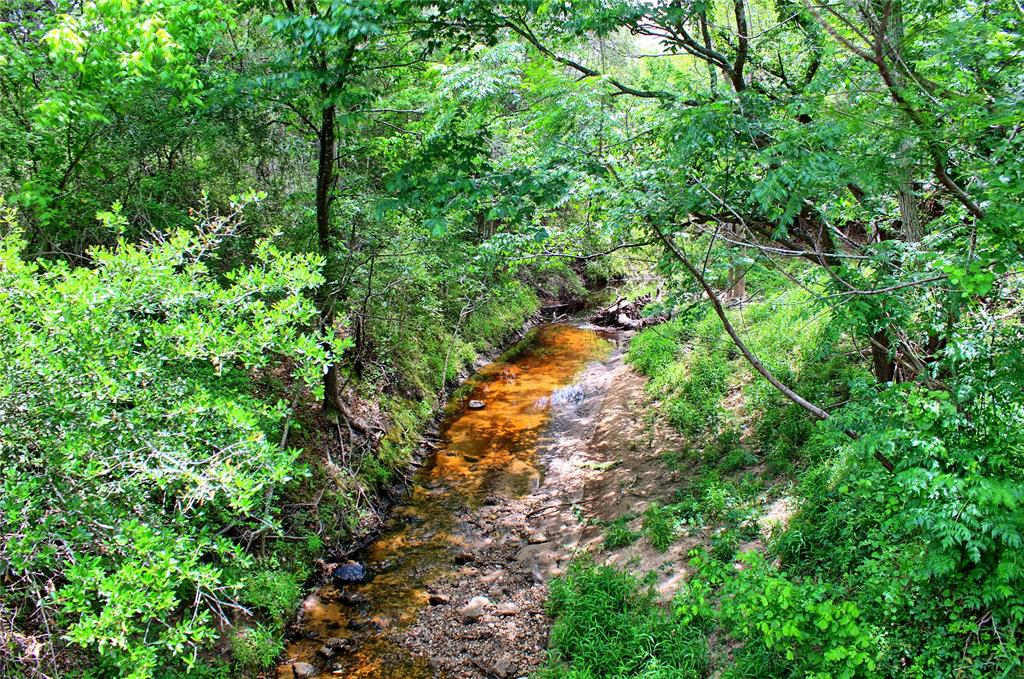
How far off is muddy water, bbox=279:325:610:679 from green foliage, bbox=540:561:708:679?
1513 millimetres

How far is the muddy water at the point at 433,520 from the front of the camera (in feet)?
21.2

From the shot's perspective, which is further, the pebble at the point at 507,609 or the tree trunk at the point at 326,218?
the tree trunk at the point at 326,218

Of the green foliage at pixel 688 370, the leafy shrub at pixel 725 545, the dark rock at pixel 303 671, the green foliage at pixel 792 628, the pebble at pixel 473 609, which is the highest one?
the green foliage at pixel 688 370

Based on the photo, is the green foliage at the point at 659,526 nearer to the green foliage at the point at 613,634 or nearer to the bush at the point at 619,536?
the bush at the point at 619,536

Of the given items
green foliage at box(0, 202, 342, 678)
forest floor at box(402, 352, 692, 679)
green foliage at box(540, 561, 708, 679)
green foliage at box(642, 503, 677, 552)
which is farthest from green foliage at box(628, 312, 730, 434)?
green foliage at box(0, 202, 342, 678)

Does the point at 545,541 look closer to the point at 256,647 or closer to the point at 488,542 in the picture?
the point at 488,542

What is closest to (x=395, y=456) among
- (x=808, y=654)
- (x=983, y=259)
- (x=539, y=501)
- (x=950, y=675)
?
(x=539, y=501)

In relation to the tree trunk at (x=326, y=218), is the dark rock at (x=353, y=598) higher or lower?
lower

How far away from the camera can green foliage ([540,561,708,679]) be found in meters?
5.41

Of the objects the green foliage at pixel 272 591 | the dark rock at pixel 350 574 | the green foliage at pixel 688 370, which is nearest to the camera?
the green foliage at pixel 272 591

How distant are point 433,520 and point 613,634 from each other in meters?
3.71

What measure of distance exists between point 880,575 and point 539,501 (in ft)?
17.5

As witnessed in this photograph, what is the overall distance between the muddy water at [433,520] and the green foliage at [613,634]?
151 cm

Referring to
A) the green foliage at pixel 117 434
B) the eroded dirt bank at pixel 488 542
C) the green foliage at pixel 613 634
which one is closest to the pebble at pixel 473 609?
the eroded dirt bank at pixel 488 542
